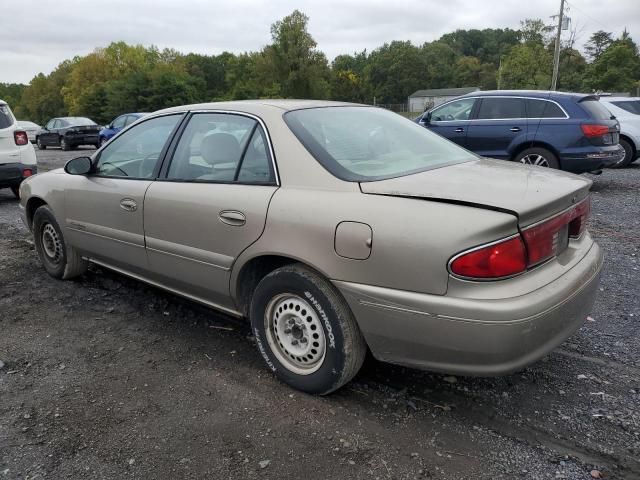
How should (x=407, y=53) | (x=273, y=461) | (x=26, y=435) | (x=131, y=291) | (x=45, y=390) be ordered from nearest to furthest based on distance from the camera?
(x=273, y=461) < (x=26, y=435) < (x=45, y=390) < (x=131, y=291) < (x=407, y=53)

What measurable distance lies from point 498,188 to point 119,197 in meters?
2.63

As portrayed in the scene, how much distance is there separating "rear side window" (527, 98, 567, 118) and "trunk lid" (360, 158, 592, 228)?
247 inches

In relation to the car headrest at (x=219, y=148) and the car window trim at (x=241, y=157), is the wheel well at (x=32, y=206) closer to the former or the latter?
the car window trim at (x=241, y=157)

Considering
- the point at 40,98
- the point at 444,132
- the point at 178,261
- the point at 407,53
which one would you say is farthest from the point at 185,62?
the point at 178,261

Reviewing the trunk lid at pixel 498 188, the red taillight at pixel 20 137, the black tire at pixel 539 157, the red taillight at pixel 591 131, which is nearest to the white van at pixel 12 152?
the red taillight at pixel 20 137

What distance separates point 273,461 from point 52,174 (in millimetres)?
3490

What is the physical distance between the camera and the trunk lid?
242 cm

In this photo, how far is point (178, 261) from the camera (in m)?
3.44

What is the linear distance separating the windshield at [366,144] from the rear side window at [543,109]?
5933 mm

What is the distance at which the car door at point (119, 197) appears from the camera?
147 inches

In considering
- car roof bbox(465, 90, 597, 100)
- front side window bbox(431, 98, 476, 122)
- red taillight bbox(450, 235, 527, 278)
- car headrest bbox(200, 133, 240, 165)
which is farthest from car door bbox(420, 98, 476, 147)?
red taillight bbox(450, 235, 527, 278)

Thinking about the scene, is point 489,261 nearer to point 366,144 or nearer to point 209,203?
point 366,144

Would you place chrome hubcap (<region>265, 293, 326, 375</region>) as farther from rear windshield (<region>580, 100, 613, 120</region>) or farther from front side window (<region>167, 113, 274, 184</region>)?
rear windshield (<region>580, 100, 613, 120</region>)

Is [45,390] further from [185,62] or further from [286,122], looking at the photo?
[185,62]
